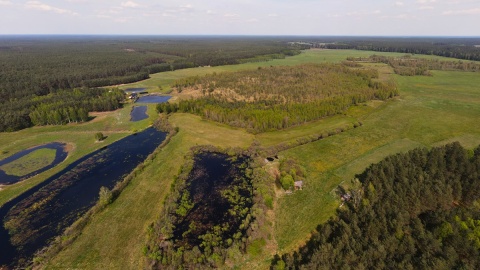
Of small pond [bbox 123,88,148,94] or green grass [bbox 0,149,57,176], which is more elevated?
small pond [bbox 123,88,148,94]

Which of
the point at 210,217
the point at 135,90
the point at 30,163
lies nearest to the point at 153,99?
the point at 135,90

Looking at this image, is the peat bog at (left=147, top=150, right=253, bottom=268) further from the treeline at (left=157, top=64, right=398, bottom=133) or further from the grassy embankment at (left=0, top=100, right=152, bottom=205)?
the grassy embankment at (left=0, top=100, right=152, bottom=205)

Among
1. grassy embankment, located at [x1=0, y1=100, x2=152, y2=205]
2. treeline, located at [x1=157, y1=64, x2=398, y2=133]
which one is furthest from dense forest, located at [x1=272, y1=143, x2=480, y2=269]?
grassy embankment, located at [x1=0, y1=100, x2=152, y2=205]

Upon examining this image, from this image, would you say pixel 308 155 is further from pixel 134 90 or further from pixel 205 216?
pixel 134 90

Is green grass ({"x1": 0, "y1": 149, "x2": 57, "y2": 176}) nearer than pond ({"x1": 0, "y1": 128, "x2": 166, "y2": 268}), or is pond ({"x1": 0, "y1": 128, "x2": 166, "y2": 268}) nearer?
pond ({"x1": 0, "y1": 128, "x2": 166, "y2": 268})

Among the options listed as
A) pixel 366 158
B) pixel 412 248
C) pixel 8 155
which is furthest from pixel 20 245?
pixel 366 158

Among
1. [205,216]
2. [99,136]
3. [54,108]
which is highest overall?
[54,108]
